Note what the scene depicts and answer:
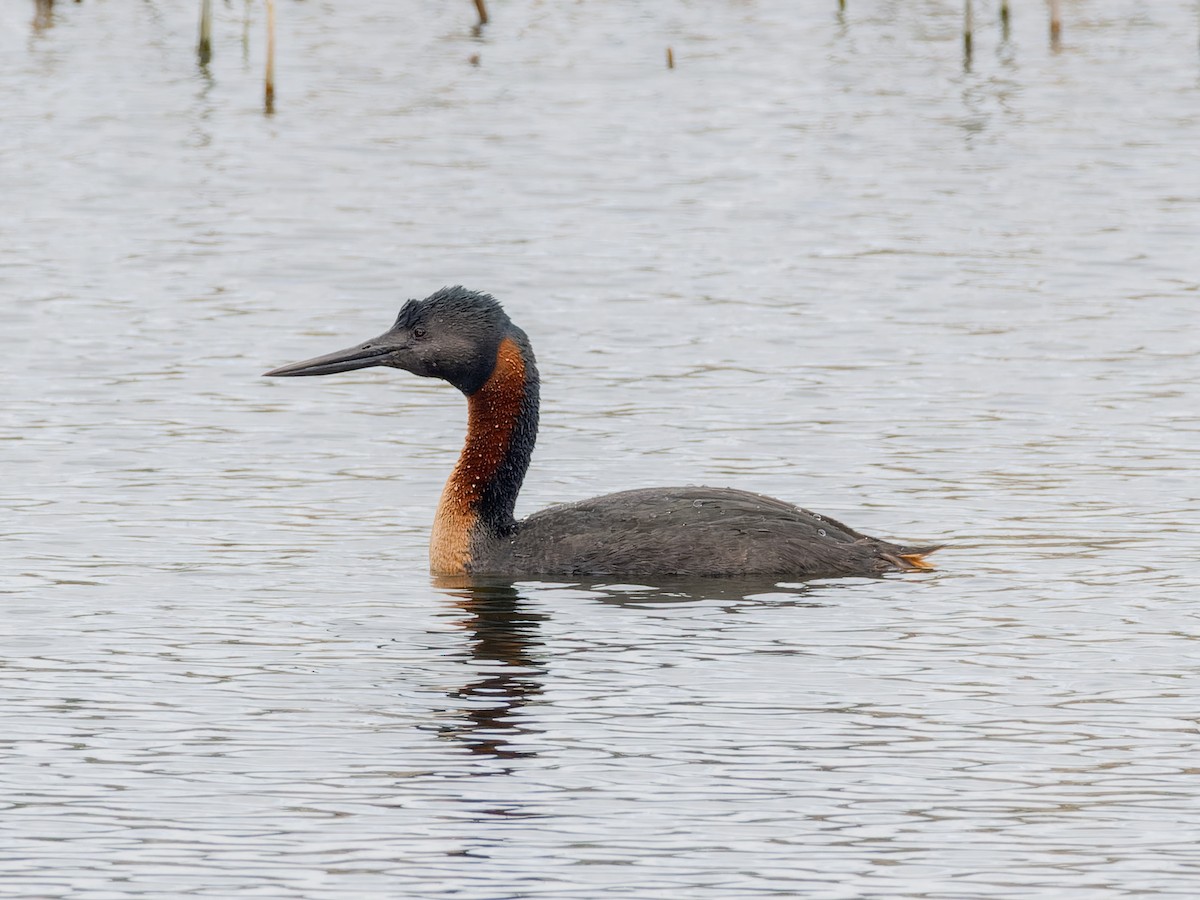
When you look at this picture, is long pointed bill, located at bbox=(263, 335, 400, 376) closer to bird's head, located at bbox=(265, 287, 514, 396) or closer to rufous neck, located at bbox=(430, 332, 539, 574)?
bird's head, located at bbox=(265, 287, 514, 396)

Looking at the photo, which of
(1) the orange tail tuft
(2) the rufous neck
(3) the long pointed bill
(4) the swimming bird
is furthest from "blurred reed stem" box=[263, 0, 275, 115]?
(1) the orange tail tuft

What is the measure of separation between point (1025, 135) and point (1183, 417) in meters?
13.3

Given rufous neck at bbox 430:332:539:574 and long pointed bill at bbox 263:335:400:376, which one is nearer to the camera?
rufous neck at bbox 430:332:539:574

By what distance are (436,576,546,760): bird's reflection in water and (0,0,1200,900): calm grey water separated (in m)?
0.03

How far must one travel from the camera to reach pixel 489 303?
12.4 meters

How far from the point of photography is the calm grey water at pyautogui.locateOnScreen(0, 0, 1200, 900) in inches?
312

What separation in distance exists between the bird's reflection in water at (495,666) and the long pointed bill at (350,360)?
1247 millimetres

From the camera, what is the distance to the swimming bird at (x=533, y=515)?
457 inches

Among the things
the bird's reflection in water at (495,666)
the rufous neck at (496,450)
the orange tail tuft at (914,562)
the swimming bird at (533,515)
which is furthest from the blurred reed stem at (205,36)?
the orange tail tuft at (914,562)

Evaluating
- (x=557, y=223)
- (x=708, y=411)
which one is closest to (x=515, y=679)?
(x=708, y=411)

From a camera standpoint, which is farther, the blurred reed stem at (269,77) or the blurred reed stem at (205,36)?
the blurred reed stem at (205,36)

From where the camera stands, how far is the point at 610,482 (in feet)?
45.4

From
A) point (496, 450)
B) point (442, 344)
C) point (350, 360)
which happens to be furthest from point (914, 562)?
point (350, 360)

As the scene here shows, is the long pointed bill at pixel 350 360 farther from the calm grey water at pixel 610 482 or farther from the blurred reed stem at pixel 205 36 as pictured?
the blurred reed stem at pixel 205 36
